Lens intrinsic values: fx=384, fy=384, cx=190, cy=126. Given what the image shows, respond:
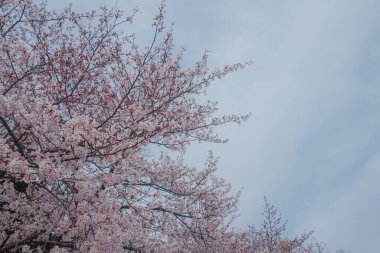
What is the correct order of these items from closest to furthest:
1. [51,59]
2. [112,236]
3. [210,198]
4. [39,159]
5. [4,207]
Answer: [39,159]
[112,236]
[4,207]
[51,59]
[210,198]

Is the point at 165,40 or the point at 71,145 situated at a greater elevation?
the point at 165,40

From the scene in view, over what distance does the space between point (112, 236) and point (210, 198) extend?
5330mm

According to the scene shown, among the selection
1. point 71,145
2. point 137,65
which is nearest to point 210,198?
point 137,65

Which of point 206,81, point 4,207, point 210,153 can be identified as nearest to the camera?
point 4,207

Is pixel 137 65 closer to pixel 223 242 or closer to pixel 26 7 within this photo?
pixel 26 7

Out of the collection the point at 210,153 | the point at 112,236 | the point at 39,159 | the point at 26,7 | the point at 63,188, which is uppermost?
the point at 26,7

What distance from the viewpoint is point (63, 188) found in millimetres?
6500

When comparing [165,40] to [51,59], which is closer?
[51,59]

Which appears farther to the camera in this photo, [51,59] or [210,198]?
[210,198]

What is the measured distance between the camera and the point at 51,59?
7746mm

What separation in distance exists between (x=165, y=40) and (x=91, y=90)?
2056 mm

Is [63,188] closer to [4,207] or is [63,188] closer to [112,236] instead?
[4,207]

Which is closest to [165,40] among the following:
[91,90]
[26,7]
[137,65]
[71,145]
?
[137,65]

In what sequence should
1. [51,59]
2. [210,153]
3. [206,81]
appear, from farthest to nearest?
[210,153] < [206,81] < [51,59]
